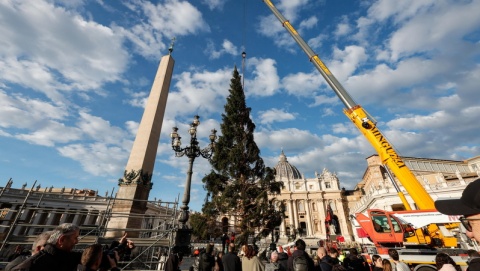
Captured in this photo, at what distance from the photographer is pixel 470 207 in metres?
1.52

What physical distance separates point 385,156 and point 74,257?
42.2 feet

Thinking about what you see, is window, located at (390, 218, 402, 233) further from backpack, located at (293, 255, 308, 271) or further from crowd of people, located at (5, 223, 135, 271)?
crowd of people, located at (5, 223, 135, 271)

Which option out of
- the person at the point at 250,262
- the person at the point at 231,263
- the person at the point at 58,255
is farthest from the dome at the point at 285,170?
the person at the point at 58,255

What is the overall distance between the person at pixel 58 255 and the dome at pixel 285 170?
78.7m

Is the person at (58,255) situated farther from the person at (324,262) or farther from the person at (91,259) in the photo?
the person at (324,262)

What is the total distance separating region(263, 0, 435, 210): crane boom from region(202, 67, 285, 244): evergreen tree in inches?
269

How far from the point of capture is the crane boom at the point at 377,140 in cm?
1015

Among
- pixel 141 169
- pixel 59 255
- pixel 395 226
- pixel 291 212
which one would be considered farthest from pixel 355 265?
pixel 291 212

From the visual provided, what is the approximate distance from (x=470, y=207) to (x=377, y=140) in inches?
458

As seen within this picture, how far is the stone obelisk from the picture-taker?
9906 mm

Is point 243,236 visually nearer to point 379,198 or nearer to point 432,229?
point 432,229

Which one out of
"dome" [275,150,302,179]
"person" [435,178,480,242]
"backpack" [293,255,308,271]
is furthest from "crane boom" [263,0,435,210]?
"dome" [275,150,302,179]

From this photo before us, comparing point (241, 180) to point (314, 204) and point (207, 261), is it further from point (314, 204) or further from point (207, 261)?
point (314, 204)

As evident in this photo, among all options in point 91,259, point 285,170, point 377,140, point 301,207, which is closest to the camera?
point 91,259
